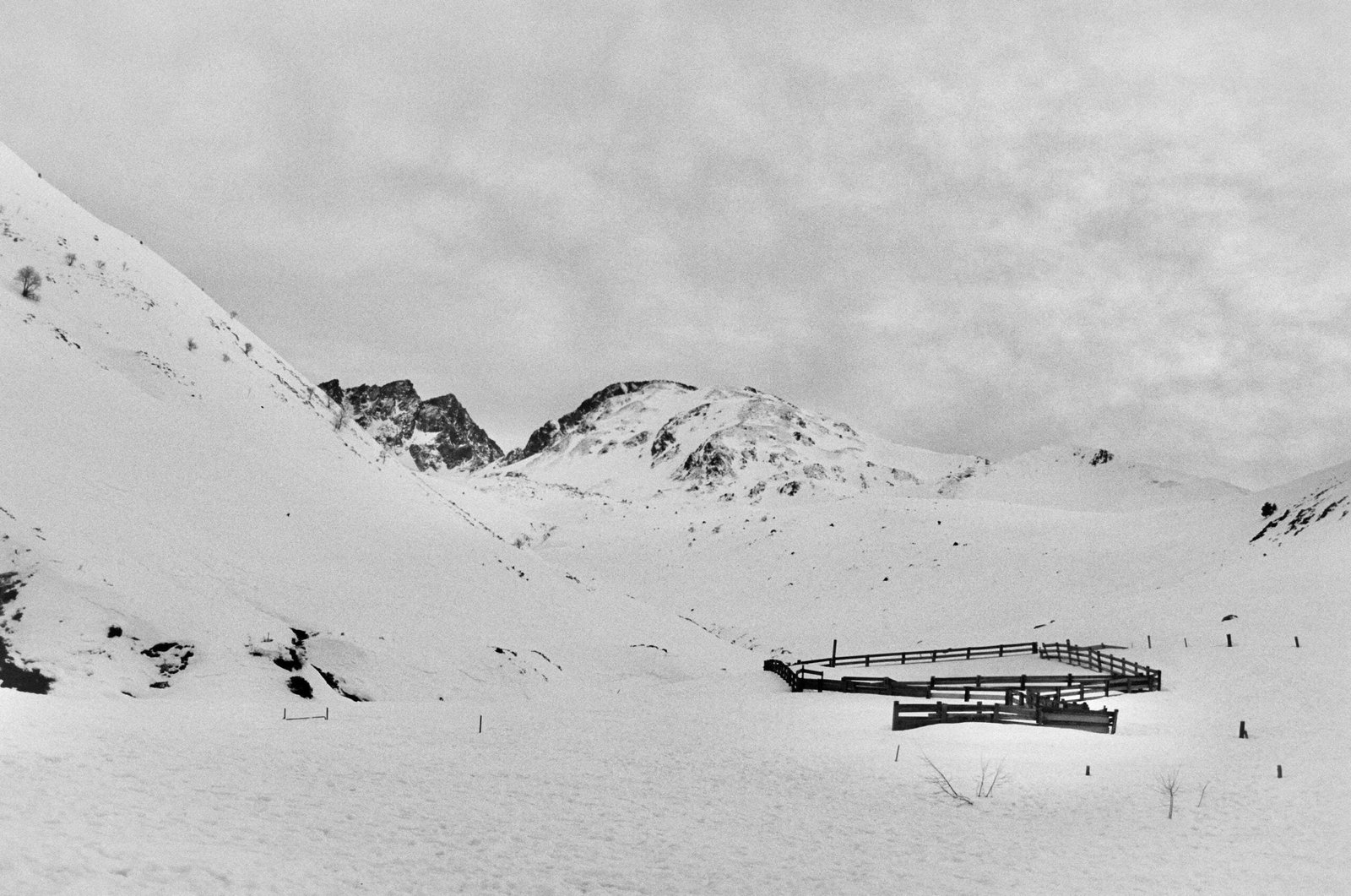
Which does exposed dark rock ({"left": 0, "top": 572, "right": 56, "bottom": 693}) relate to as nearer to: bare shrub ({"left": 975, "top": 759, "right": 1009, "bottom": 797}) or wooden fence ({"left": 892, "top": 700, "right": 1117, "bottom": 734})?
bare shrub ({"left": 975, "top": 759, "right": 1009, "bottom": 797})

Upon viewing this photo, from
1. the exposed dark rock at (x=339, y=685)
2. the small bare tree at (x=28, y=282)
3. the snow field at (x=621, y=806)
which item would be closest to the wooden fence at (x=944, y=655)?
the snow field at (x=621, y=806)

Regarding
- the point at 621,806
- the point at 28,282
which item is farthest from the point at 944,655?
the point at 28,282

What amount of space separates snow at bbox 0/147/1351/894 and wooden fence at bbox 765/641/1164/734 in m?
0.83

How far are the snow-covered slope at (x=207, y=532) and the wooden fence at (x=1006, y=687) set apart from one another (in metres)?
9.89

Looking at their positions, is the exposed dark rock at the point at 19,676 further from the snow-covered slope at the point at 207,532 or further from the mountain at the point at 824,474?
the mountain at the point at 824,474

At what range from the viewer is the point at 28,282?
107 ft

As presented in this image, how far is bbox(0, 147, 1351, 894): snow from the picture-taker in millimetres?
11992

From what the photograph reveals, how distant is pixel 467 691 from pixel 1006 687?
68.9 ft

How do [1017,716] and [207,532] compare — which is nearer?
[1017,716]

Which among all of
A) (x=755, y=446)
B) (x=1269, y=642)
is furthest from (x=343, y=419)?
(x=755, y=446)

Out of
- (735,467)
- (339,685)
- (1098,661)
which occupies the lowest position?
(339,685)

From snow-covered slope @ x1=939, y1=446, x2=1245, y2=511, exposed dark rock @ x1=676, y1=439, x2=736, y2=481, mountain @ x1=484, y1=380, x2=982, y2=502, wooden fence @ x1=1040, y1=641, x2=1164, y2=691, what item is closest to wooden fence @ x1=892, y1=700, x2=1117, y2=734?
wooden fence @ x1=1040, y1=641, x2=1164, y2=691

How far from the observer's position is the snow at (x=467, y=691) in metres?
12.0

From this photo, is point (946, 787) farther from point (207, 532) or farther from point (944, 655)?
point (944, 655)
